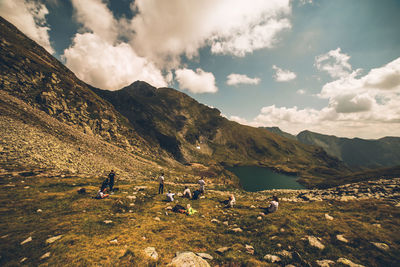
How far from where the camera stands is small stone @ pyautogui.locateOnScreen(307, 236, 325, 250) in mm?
10453

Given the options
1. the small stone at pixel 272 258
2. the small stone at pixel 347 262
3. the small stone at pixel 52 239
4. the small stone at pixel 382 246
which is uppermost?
the small stone at pixel 382 246

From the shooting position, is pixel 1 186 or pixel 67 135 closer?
pixel 1 186

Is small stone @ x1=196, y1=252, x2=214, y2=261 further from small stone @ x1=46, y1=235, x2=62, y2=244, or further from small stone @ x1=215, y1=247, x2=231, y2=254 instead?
small stone @ x1=46, y1=235, x2=62, y2=244

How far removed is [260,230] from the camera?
44.5ft

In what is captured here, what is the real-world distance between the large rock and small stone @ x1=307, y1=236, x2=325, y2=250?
7.92 meters

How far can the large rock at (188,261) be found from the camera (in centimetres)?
842

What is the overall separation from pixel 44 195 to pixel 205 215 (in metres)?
21.5

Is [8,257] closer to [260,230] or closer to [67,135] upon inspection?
[260,230]

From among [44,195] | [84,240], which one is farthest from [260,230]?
[44,195]

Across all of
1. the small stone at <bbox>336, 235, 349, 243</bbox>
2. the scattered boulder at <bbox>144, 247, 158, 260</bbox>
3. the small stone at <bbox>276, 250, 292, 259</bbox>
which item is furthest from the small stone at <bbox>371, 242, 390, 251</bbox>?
the scattered boulder at <bbox>144, 247, 158, 260</bbox>

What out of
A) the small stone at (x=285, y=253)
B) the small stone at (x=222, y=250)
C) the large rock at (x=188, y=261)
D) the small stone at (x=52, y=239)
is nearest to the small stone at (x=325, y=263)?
the small stone at (x=285, y=253)

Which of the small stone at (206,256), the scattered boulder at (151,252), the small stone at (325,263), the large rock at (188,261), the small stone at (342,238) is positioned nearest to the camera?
the large rock at (188,261)

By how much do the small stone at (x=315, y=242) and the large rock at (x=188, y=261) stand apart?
7.92 metres

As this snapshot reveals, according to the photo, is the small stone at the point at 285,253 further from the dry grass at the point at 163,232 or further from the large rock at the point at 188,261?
the large rock at the point at 188,261
